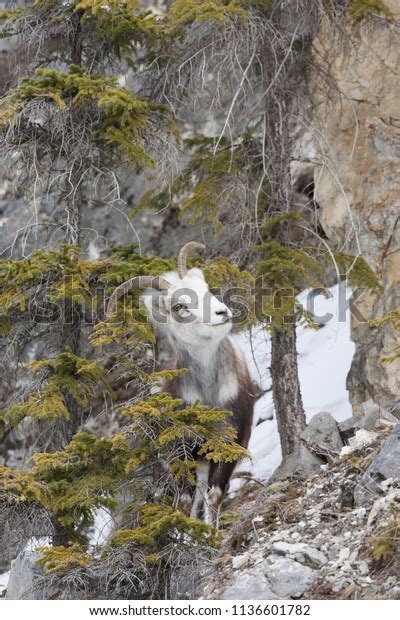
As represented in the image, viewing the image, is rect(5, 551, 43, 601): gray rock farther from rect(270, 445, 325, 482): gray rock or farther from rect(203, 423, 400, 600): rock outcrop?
rect(270, 445, 325, 482): gray rock

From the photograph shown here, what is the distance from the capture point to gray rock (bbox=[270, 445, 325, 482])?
10422 mm

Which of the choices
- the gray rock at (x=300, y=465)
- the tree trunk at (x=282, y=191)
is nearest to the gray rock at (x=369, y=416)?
the gray rock at (x=300, y=465)

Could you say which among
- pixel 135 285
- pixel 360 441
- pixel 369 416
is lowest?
pixel 360 441

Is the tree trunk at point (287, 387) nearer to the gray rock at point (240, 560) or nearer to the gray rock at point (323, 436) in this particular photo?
the gray rock at point (323, 436)

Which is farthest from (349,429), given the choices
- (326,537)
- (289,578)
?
(289,578)

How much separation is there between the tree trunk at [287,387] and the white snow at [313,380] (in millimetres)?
1950

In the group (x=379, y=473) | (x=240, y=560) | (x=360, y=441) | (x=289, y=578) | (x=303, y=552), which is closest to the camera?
(x=289, y=578)

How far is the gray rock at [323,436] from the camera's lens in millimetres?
10594

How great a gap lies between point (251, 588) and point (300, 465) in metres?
2.66

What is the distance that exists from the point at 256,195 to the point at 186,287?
6.45 feet

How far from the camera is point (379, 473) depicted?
873 centimetres

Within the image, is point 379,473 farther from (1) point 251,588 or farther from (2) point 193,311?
(2) point 193,311

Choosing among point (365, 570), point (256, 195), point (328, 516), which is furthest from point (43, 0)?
point (365, 570)
